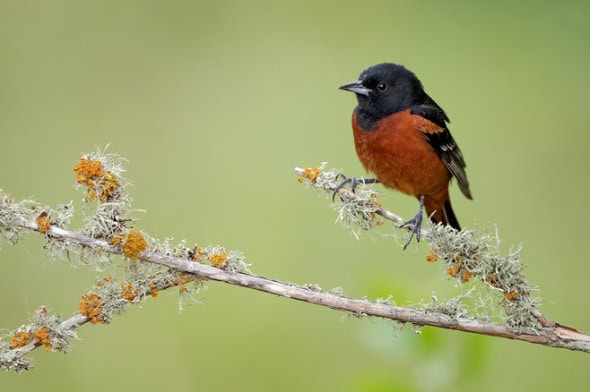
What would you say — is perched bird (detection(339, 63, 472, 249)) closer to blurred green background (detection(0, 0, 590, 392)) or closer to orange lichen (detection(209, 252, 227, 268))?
blurred green background (detection(0, 0, 590, 392))

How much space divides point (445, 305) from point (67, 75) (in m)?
4.70

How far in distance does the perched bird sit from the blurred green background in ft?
1.45

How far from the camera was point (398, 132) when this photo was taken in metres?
3.84

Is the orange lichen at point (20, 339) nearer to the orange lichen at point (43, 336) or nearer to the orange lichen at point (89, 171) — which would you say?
the orange lichen at point (43, 336)

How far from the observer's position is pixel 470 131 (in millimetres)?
5969

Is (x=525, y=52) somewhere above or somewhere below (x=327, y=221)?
above

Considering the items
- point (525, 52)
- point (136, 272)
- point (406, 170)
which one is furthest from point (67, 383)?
A: point (525, 52)

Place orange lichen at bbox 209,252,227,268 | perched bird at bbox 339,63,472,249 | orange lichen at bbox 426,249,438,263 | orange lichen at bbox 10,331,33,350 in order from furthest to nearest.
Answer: perched bird at bbox 339,63,472,249, orange lichen at bbox 426,249,438,263, orange lichen at bbox 209,252,227,268, orange lichen at bbox 10,331,33,350

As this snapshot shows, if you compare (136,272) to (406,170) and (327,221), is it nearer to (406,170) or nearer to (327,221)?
(406,170)

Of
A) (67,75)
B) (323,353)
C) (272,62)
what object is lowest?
(323,353)

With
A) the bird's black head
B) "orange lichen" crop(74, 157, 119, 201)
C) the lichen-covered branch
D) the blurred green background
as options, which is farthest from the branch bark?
the bird's black head

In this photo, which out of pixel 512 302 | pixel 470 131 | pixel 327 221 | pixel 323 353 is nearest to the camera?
pixel 512 302

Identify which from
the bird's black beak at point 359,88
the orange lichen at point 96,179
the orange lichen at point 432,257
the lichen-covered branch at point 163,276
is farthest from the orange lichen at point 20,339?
the bird's black beak at point 359,88

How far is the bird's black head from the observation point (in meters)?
3.83
